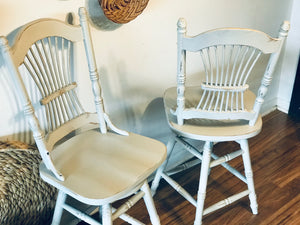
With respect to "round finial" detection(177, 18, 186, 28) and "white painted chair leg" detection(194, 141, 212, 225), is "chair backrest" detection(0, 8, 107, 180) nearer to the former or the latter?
"round finial" detection(177, 18, 186, 28)

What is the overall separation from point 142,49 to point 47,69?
528 millimetres

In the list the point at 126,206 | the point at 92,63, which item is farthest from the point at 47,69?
the point at 126,206

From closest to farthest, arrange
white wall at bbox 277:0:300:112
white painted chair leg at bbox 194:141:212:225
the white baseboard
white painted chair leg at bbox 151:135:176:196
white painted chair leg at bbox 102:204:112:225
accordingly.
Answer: white painted chair leg at bbox 102:204:112:225 → white painted chair leg at bbox 194:141:212:225 → white painted chair leg at bbox 151:135:176:196 → white wall at bbox 277:0:300:112 → the white baseboard

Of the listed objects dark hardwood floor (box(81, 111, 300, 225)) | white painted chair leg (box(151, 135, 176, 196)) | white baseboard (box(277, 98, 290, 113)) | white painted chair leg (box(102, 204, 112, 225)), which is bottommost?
dark hardwood floor (box(81, 111, 300, 225))

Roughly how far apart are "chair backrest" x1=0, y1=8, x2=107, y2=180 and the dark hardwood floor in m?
0.68

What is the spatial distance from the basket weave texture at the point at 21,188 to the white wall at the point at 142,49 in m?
0.10

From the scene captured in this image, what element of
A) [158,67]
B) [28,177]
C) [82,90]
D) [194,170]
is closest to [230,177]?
[194,170]

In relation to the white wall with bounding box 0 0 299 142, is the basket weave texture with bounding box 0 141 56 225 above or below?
below

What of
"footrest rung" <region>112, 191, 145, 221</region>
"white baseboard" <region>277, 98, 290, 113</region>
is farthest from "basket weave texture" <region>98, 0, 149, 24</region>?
"white baseboard" <region>277, 98, 290, 113</region>

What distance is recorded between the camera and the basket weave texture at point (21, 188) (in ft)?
4.18

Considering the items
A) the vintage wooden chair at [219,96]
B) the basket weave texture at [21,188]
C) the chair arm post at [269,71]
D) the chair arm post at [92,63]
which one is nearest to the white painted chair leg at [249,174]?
the vintage wooden chair at [219,96]

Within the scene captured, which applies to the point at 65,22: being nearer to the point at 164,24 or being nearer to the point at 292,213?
the point at 164,24

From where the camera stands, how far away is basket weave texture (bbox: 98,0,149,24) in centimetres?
131

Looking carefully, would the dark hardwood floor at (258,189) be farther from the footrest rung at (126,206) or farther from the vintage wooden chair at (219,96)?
the footrest rung at (126,206)
